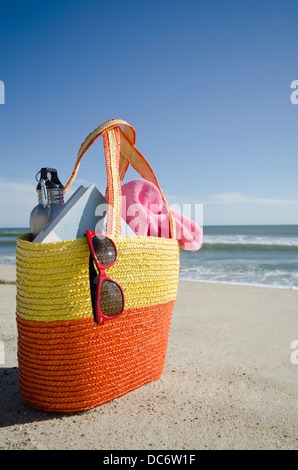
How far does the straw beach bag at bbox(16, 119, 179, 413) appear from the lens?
→ 1243mm

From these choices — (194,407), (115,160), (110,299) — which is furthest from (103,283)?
(194,407)

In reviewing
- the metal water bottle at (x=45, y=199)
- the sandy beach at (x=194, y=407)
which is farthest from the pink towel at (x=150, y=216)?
the sandy beach at (x=194, y=407)

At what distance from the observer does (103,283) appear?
1.25 meters

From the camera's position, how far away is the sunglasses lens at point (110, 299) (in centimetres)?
126

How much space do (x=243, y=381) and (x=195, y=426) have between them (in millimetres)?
511

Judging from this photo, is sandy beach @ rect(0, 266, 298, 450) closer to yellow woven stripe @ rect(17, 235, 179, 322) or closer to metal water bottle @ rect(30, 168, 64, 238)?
yellow woven stripe @ rect(17, 235, 179, 322)

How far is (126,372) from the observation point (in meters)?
1.44

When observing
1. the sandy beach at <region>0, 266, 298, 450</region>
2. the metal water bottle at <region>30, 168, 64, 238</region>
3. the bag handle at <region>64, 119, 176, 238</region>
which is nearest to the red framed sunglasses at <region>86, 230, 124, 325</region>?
the bag handle at <region>64, 119, 176, 238</region>

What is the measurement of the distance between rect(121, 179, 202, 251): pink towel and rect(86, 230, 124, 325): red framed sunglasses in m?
0.35

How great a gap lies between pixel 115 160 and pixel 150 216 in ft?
1.03

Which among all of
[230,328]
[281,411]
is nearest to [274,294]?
[230,328]

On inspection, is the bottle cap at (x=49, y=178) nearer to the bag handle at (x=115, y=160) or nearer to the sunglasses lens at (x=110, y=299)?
the bag handle at (x=115, y=160)

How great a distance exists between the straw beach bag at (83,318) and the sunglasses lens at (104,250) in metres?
0.04
